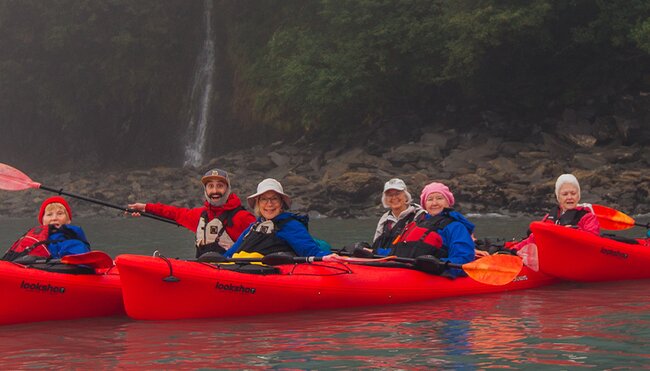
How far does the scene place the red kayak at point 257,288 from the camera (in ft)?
24.4

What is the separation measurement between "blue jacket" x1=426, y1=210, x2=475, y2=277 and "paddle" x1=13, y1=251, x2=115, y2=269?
2.87 meters

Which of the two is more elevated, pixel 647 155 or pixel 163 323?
pixel 647 155

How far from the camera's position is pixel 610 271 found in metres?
10.0

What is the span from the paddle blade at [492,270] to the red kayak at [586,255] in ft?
3.66

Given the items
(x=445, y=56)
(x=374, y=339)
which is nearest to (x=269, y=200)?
(x=374, y=339)

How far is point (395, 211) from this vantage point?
9.28 m

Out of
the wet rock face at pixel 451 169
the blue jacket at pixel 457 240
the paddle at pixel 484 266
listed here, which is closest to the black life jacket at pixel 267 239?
the paddle at pixel 484 266

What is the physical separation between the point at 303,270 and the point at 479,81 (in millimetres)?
23234

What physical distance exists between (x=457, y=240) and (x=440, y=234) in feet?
0.63

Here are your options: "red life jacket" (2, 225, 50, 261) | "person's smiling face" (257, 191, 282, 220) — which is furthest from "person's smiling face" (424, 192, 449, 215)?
"red life jacket" (2, 225, 50, 261)

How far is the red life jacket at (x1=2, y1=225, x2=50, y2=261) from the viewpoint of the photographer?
8031 mm

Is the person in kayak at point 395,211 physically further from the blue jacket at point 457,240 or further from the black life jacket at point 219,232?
the black life jacket at point 219,232

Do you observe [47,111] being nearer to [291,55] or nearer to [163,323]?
[291,55]

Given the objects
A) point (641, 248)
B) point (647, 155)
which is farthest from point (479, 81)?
point (641, 248)
